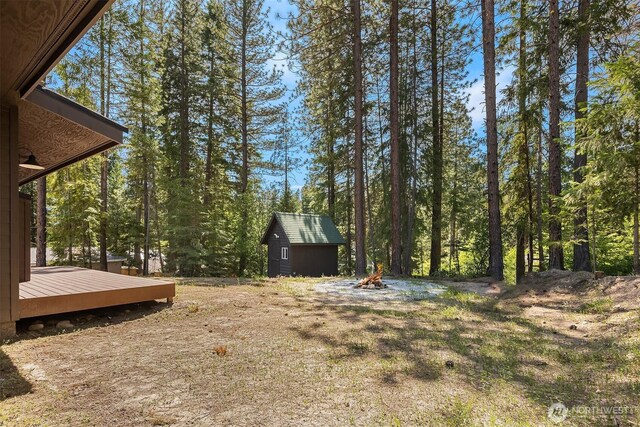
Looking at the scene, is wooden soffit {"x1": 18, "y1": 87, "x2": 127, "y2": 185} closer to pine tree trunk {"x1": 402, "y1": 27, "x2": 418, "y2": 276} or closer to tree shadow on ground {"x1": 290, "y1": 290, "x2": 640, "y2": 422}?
tree shadow on ground {"x1": 290, "y1": 290, "x2": 640, "y2": 422}

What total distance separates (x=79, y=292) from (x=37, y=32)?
11.4 ft

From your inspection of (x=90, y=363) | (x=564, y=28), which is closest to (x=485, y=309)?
(x=90, y=363)

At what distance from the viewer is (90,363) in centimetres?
332

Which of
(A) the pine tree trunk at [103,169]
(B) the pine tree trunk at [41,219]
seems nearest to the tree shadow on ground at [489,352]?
(B) the pine tree trunk at [41,219]

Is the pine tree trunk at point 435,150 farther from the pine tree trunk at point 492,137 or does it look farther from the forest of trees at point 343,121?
the pine tree trunk at point 492,137

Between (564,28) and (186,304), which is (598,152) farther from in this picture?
(186,304)

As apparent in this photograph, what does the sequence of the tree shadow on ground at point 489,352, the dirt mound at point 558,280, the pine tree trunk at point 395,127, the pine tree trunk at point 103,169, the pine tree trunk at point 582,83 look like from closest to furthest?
the tree shadow on ground at point 489,352, the dirt mound at point 558,280, the pine tree trunk at point 582,83, the pine tree trunk at point 395,127, the pine tree trunk at point 103,169

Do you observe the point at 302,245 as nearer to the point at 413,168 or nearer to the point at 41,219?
the point at 413,168

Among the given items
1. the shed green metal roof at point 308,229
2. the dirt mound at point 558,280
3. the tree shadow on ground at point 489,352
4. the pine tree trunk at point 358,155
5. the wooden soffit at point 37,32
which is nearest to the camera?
the wooden soffit at point 37,32

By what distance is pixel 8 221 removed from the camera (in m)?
3.82

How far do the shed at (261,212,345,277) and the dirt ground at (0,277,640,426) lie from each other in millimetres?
10965

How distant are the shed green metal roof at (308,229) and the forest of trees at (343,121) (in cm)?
203

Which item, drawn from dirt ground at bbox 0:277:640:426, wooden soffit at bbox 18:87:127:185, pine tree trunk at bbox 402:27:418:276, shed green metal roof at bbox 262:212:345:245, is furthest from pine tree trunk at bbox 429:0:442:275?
wooden soffit at bbox 18:87:127:185

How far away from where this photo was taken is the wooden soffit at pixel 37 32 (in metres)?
2.28
